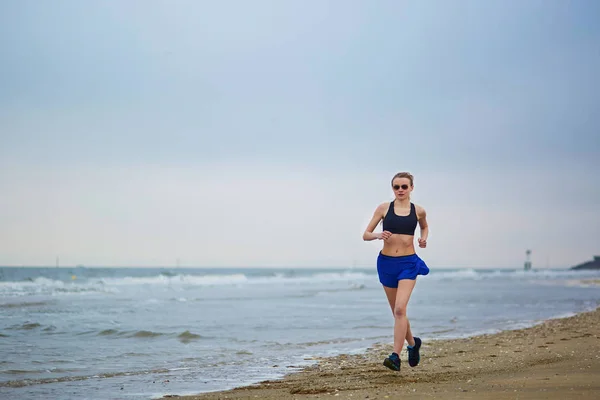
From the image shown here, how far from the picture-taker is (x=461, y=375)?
23.5ft

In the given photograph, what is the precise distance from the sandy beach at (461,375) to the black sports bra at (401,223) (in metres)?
1.65

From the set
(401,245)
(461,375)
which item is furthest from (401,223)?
(461,375)

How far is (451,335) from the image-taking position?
13.1 m

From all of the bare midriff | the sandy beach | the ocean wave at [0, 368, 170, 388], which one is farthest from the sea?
the bare midriff

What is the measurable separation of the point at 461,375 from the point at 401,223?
190cm

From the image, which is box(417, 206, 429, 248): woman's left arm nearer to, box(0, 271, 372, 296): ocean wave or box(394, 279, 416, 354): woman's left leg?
box(394, 279, 416, 354): woman's left leg

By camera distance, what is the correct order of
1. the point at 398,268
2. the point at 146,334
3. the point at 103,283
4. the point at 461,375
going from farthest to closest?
the point at 103,283 < the point at 146,334 < the point at 461,375 < the point at 398,268

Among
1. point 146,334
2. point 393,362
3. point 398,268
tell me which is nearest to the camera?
point 393,362

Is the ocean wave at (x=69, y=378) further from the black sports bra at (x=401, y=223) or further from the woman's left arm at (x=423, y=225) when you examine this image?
the woman's left arm at (x=423, y=225)

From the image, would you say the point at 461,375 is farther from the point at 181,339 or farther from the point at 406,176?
the point at 181,339

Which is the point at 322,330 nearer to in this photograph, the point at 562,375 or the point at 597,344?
the point at 597,344

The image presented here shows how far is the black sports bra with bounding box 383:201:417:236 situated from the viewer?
698 centimetres

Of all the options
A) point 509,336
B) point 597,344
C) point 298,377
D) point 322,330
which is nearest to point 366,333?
point 322,330

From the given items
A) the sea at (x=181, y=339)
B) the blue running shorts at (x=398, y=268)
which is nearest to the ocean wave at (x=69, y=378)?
the sea at (x=181, y=339)
